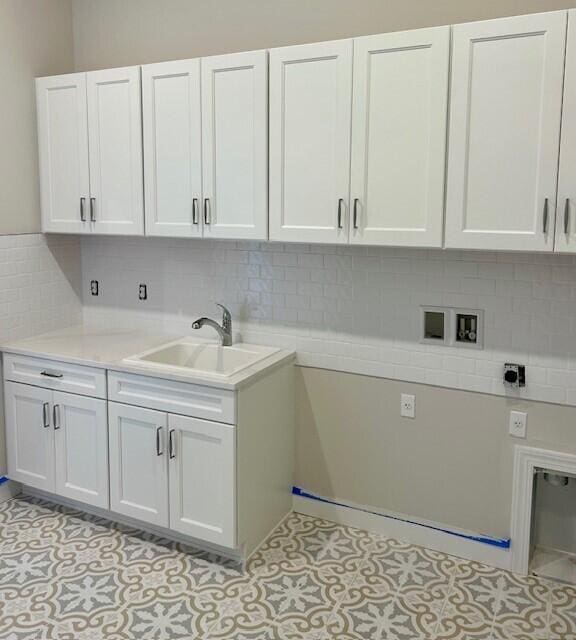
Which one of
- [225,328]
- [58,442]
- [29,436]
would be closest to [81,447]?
[58,442]

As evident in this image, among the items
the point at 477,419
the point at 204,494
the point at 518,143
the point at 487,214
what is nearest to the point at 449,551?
the point at 477,419

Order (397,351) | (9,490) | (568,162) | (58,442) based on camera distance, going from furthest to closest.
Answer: (9,490) < (58,442) < (397,351) < (568,162)

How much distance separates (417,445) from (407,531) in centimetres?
45

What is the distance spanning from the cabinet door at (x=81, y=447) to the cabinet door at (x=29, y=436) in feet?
0.19

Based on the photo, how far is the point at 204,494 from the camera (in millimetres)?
2955

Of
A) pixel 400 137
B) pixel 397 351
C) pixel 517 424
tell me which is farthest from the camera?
pixel 397 351

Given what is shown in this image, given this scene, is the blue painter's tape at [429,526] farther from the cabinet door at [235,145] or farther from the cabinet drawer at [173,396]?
the cabinet door at [235,145]

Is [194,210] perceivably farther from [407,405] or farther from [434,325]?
[407,405]

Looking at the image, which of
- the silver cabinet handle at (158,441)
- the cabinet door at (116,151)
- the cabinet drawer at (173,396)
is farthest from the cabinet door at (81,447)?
the cabinet door at (116,151)

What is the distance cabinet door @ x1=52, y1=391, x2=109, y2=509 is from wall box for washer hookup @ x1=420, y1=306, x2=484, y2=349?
1641mm

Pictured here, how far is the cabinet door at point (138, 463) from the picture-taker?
3.05 metres

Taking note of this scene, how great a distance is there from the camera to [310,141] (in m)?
2.80

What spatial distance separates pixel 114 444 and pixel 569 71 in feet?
8.43

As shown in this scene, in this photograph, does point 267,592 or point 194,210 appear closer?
point 267,592
